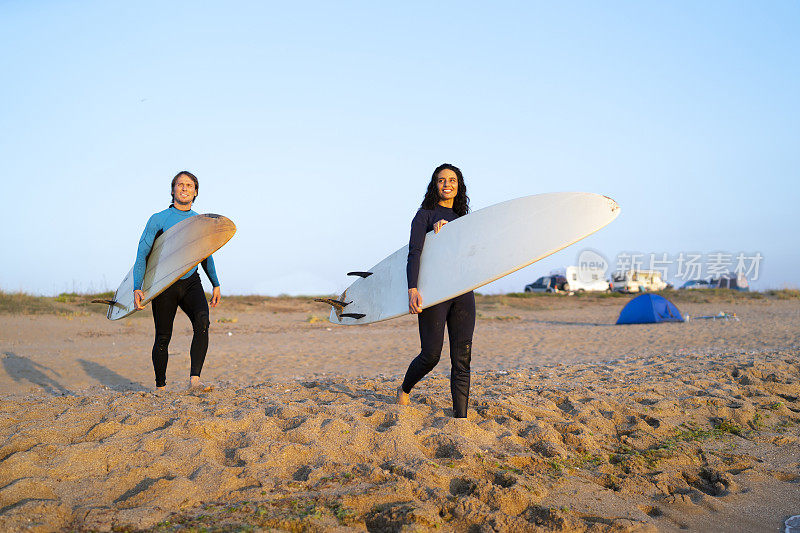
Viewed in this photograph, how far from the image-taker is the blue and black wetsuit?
175 inches

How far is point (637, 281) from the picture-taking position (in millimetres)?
30188

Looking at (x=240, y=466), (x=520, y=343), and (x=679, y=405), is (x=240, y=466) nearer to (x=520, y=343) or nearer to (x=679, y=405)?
(x=679, y=405)

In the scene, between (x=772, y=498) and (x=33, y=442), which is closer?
(x=772, y=498)

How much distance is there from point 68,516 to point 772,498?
10.1 ft

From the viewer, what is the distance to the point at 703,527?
233 cm

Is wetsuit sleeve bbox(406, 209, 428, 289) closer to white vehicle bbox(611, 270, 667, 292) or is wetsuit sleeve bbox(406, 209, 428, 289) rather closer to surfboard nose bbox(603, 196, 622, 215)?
surfboard nose bbox(603, 196, 622, 215)

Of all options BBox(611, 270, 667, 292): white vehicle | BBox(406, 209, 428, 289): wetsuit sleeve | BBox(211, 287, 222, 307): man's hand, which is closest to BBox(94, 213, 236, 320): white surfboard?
BBox(211, 287, 222, 307): man's hand

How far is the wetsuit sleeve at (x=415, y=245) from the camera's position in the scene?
139 inches

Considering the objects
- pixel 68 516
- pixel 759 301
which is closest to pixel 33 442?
pixel 68 516

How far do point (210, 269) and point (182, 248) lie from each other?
0.34 m

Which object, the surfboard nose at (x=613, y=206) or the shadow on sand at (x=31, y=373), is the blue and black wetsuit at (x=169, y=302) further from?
the surfboard nose at (x=613, y=206)

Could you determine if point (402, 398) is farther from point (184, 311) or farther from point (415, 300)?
point (184, 311)

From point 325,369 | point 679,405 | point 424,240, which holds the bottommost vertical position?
point 325,369

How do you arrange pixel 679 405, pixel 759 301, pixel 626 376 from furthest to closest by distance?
pixel 759 301, pixel 626 376, pixel 679 405
